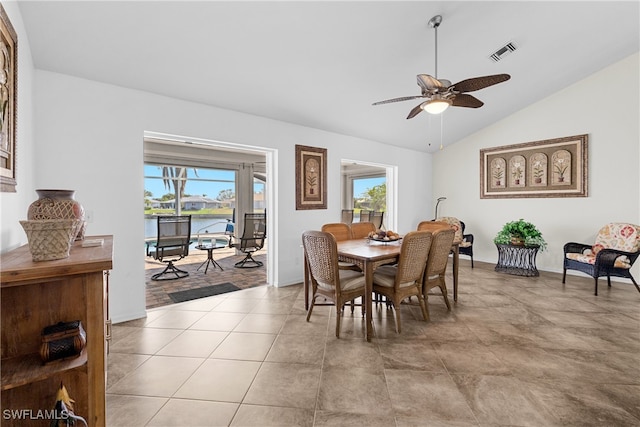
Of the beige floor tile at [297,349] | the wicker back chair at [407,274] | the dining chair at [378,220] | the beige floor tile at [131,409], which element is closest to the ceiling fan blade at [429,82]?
the wicker back chair at [407,274]

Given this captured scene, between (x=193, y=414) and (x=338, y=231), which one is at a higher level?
(x=338, y=231)

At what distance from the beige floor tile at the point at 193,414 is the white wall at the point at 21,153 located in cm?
121

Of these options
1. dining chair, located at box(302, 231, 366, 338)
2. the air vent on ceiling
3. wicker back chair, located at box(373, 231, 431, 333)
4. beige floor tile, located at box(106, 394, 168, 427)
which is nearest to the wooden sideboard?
beige floor tile, located at box(106, 394, 168, 427)

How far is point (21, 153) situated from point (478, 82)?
11.5 feet

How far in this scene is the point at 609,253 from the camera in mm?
3744

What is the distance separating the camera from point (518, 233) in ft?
15.8

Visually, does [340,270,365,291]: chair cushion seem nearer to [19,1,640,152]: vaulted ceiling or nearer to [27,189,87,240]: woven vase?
[27,189,87,240]: woven vase

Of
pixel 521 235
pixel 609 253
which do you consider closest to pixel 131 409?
pixel 609 253

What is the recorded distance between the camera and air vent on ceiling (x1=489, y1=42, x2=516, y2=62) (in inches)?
134

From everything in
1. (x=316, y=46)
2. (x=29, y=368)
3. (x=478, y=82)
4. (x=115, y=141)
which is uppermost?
(x=316, y=46)

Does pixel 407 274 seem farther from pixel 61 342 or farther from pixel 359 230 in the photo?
pixel 61 342

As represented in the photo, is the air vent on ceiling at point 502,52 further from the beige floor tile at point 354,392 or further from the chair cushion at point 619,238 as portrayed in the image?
the beige floor tile at point 354,392

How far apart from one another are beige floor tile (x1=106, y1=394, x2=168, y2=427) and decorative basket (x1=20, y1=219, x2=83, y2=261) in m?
1.11

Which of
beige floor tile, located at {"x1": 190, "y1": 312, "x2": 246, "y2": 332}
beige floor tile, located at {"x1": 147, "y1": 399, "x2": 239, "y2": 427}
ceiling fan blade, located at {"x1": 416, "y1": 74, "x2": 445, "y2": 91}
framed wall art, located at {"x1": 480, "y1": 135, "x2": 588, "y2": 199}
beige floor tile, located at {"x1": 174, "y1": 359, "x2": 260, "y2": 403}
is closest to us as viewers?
beige floor tile, located at {"x1": 147, "y1": 399, "x2": 239, "y2": 427}
